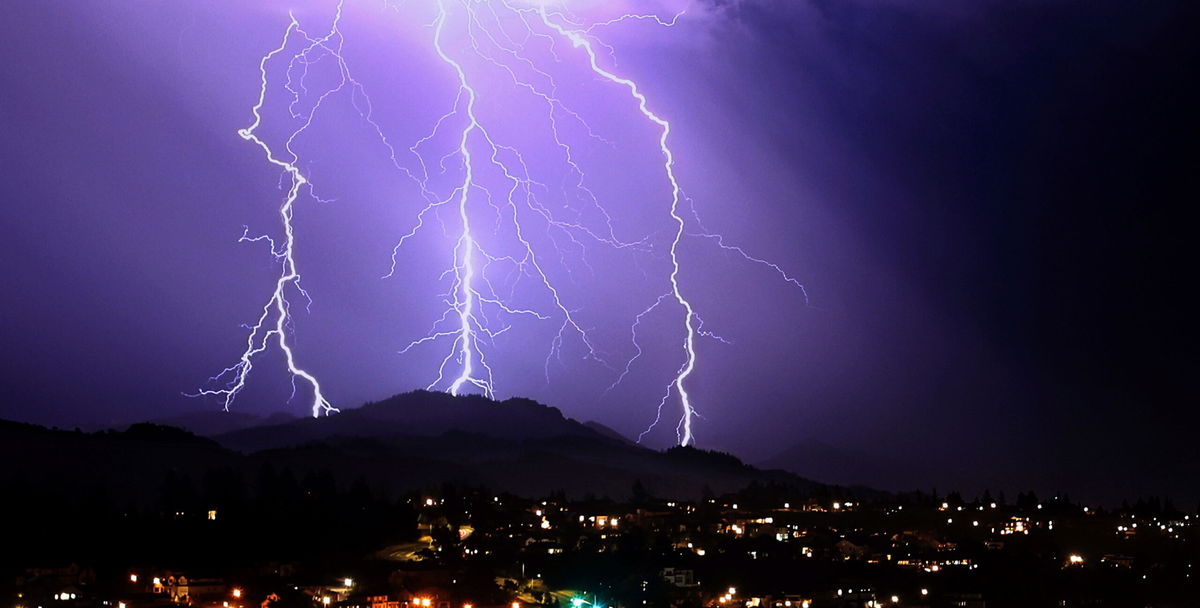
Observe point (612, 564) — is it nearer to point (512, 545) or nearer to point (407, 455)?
point (512, 545)

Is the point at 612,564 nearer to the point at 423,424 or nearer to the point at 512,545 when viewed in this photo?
the point at 512,545

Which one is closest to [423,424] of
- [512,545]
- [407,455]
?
[407,455]

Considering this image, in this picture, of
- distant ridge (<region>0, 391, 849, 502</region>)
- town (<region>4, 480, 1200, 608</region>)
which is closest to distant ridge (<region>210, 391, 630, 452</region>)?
distant ridge (<region>0, 391, 849, 502</region>)

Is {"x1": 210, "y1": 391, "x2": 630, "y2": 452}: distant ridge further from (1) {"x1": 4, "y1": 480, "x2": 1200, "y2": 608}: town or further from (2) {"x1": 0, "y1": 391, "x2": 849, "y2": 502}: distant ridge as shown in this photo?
(1) {"x1": 4, "y1": 480, "x2": 1200, "y2": 608}: town

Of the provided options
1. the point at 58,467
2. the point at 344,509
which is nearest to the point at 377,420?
the point at 58,467

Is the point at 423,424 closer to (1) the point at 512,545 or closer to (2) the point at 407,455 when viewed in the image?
(2) the point at 407,455

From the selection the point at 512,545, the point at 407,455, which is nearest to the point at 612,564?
the point at 512,545

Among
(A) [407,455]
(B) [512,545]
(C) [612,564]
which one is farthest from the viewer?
(A) [407,455]

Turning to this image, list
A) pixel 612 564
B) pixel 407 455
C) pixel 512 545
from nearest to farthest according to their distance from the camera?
pixel 612 564, pixel 512 545, pixel 407 455

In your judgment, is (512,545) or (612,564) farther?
(512,545)

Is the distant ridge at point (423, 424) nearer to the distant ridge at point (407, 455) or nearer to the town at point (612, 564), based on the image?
the distant ridge at point (407, 455)

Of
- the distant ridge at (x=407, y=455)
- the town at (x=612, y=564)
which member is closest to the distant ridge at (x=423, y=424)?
the distant ridge at (x=407, y=455)

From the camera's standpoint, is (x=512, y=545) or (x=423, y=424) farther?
(x=423, y=424)

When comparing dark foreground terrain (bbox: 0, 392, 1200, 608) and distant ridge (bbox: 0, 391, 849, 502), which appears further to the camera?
distant ridge (bbox: 0, 391, 849, 502)
